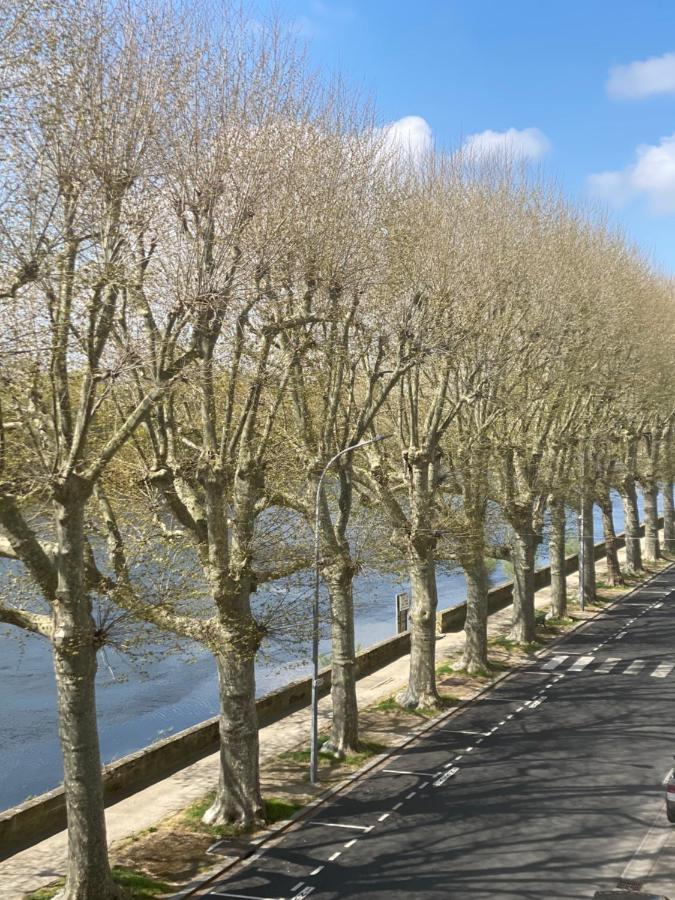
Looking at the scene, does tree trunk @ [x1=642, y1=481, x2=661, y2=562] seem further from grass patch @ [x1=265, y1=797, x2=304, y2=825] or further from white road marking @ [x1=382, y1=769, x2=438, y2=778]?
grass patch @ [x1=265, y1=797, x2=304, y2=825]

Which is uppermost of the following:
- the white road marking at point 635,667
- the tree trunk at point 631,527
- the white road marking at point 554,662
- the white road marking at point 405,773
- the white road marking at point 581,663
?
the tree trunk at point 631,527

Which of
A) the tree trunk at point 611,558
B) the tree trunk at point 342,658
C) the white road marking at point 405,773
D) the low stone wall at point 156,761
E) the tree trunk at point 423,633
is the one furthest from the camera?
the tree trunk at point 611,558

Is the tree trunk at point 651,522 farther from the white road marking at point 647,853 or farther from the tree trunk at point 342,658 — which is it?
the white road marking at point 647,853

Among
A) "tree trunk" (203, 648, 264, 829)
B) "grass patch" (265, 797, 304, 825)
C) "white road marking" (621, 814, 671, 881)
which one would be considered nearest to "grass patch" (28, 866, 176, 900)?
"tree trunk" (203, 648, 264, 829)

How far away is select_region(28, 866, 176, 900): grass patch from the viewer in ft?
62.6

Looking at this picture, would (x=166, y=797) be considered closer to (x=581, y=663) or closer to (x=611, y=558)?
(x=581, y=663)

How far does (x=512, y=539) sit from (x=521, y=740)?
591 inches

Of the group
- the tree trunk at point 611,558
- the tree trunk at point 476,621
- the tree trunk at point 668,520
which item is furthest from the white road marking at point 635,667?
the tree trunk at point 668,520

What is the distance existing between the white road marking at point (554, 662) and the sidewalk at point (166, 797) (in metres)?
3.96

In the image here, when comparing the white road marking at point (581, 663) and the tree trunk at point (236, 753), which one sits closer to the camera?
the tree trunk at point (236, 753)

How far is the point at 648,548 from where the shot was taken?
6700 centimetres

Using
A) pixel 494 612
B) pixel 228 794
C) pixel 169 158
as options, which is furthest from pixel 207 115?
pixel 494 612

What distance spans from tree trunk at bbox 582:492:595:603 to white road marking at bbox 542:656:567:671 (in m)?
11.0

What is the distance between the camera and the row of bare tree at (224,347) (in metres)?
16.9
